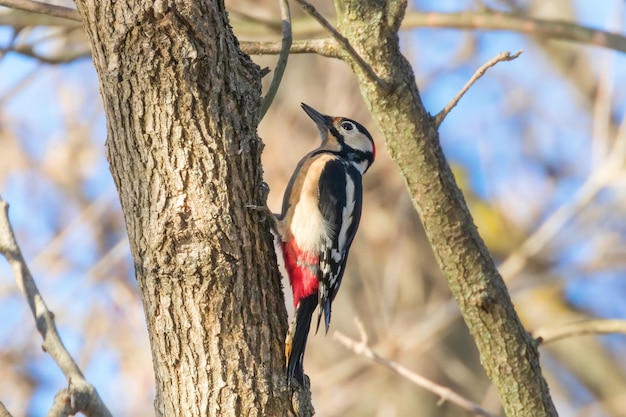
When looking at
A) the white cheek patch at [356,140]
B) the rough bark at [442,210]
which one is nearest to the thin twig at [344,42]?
the rough bark at [442,210]

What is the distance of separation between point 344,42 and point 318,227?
4.81 ft

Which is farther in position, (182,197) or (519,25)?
(519,25)

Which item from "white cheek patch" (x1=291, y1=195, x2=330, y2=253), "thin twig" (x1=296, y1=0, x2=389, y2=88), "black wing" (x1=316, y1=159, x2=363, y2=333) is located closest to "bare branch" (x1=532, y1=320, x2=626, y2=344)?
"black wing" (x1=316, y1=159, x2=363, y2=333)

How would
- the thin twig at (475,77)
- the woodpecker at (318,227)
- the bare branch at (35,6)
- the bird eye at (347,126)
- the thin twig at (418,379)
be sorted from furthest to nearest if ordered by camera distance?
the bird eye at (347,126)
the woodpecker at (318,227)
the thin twig at (418,379)
the bare branch at (35,6)
the thin twig at (475,77)

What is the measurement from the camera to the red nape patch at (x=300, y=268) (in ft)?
13.2

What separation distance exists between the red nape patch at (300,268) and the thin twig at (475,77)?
1134mm

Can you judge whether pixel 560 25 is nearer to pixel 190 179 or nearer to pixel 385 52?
pixel 385 52

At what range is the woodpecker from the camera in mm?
3998

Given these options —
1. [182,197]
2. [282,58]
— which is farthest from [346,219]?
[182,197]

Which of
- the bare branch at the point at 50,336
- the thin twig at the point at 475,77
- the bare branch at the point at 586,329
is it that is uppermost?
the thin twig at the point at 475,77

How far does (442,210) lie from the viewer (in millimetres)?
3227

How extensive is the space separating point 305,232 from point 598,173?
2.23 meters

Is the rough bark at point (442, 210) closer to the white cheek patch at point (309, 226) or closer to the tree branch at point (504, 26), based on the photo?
the white cheek patch at point (309, 226)

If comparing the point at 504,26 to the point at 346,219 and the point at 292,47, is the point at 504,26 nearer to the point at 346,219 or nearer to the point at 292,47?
the point at 346,219
